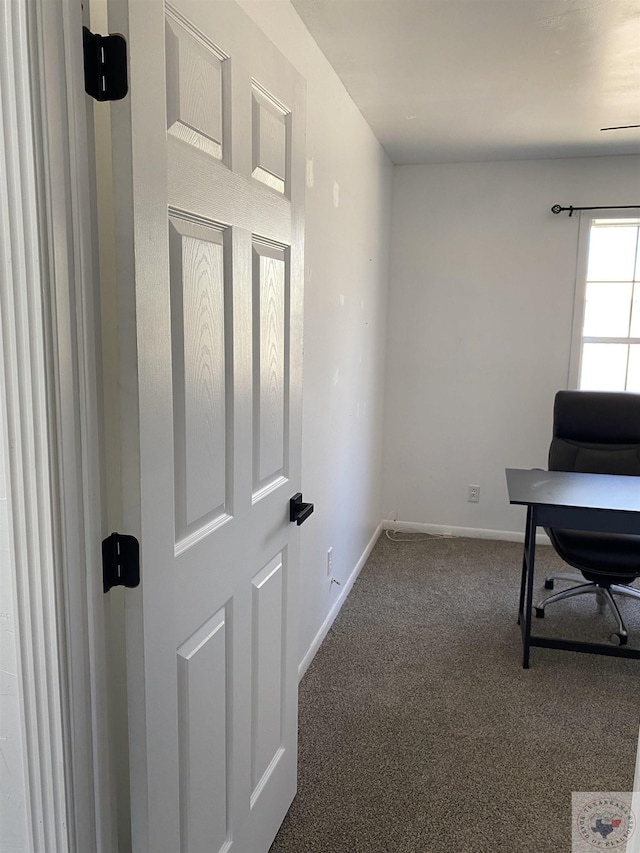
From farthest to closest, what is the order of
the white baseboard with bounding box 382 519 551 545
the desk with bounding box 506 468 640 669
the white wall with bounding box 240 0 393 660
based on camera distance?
the white baseboard with bounding box 382 519 551 545 < the desk with bounding box 506 468 640 669 < the white wall with bounding box 240 0 393 660

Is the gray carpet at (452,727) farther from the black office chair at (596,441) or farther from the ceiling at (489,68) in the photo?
the ceiling at (489,68)

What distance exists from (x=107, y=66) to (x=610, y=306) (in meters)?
3.82

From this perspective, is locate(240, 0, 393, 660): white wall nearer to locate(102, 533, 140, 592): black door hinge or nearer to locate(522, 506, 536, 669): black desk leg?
locate(522, 506, 536, 669): black desk leg

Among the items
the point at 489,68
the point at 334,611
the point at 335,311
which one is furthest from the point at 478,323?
the point at 334,611

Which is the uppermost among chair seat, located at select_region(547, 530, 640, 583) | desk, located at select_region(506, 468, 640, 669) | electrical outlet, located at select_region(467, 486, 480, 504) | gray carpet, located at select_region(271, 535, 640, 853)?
desk, located at select_region(506, 468, 640, 669)

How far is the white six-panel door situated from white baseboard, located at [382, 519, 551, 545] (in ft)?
9.32

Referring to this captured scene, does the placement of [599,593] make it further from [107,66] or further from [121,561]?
[107,66]

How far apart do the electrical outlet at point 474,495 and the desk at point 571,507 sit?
1.31 meters

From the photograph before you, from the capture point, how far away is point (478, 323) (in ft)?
13.8

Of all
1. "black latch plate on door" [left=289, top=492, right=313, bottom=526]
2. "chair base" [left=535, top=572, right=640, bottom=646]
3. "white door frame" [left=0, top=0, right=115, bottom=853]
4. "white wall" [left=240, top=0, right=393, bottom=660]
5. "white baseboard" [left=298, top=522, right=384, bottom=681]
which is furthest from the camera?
"chair base" [left=535, top=572, right=640, bottom=646]

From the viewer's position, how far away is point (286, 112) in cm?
157

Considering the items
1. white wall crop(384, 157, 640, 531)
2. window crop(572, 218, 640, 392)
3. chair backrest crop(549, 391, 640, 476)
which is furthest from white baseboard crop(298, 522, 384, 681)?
window crop(572, 218, 640, 392)

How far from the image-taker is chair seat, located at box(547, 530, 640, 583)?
9.12 feet

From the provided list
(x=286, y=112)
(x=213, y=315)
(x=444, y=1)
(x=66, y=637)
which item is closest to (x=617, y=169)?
(x=444, y=1)
